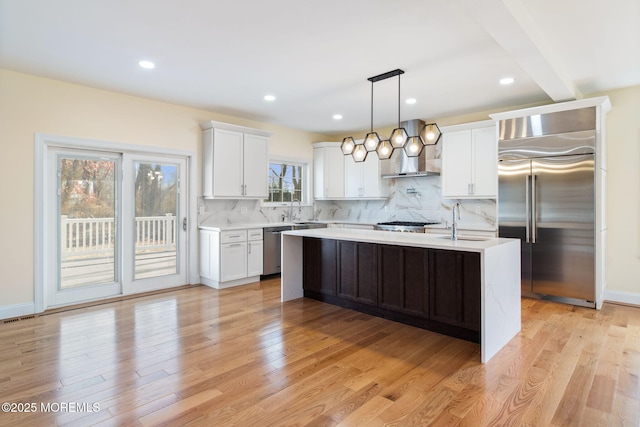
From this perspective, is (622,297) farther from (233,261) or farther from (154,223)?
(154,223)

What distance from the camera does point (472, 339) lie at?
3.22 m

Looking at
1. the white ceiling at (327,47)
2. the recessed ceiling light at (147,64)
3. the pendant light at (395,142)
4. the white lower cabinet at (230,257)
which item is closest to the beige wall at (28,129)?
the white ceiling at (327,47)

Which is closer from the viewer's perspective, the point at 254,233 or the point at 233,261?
the point at 233,261

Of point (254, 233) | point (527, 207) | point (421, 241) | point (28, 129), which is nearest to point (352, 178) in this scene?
point (254, 233)

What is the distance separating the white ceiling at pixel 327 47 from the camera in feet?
8.80

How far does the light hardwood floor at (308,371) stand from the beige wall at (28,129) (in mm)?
651

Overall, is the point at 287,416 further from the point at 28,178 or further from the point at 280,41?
the point at 28,178

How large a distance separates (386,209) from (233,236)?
295 centimetres

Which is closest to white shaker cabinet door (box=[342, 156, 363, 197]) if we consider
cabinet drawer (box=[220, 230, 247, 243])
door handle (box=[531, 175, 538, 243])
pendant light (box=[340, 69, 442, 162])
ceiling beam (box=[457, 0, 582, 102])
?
cabinet drawer (box=[220, 230, 247, 243])

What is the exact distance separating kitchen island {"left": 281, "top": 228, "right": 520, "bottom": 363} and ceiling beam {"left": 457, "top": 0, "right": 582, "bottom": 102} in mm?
1594

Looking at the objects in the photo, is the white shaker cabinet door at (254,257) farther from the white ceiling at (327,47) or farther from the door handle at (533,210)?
the door handle at (533,210)

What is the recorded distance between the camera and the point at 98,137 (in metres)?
4.50

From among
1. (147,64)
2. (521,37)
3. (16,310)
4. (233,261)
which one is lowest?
(16,310)

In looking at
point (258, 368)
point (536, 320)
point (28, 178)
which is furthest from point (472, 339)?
point (28, 178)
